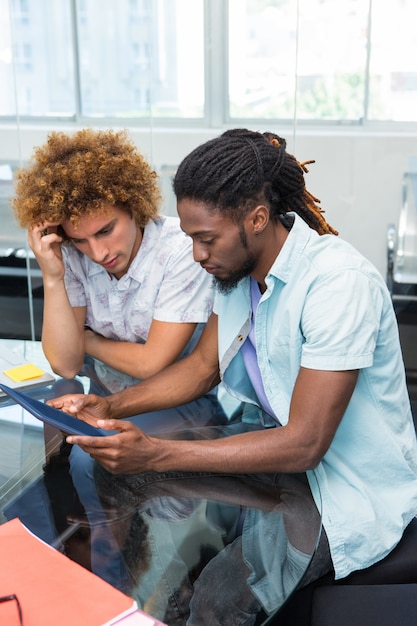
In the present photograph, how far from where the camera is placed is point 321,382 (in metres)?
1.32

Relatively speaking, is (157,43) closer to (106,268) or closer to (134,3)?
(134,3)

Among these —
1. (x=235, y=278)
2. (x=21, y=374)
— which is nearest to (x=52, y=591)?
(x=235, y=278)

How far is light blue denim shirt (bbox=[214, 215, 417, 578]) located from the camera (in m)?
1.35

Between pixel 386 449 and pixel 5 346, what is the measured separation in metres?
1.05

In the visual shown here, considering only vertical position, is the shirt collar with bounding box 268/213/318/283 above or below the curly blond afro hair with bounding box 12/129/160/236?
below

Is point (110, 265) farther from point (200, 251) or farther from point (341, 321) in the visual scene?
point (341, 321)

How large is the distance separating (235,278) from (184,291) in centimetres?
36

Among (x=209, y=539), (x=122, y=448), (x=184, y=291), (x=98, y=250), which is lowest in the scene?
(x=209, y=539)

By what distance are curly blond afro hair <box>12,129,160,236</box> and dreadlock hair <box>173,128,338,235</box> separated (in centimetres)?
36

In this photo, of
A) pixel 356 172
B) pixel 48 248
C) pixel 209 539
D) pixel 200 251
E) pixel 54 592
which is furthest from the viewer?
pixel 356 172

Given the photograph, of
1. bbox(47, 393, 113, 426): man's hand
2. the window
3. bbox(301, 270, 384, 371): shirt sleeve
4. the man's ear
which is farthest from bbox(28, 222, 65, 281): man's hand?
the window

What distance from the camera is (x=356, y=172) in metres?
3.01

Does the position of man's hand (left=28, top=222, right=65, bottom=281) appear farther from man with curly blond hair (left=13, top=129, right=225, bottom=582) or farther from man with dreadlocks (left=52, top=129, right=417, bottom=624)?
man with dreadlocks (left=52, top=129, right=417, bottom=624)

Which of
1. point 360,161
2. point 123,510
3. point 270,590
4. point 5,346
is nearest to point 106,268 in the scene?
point 5,346
